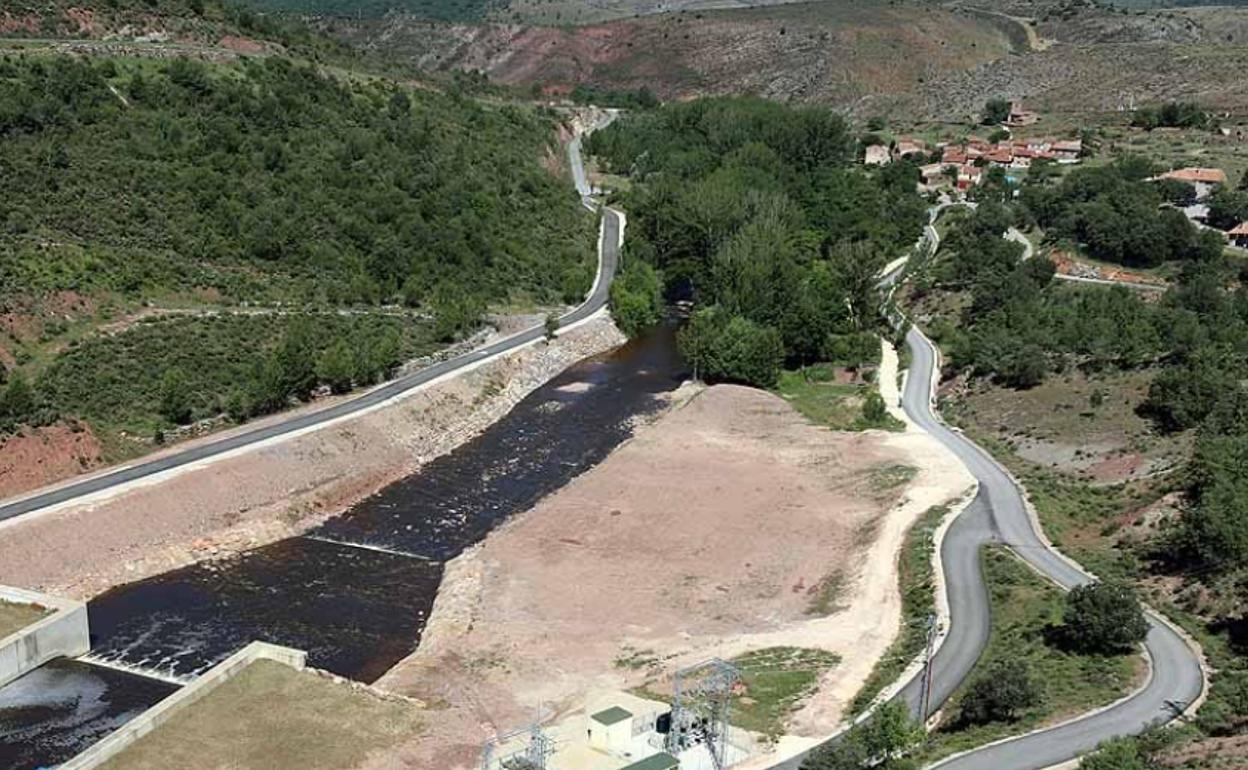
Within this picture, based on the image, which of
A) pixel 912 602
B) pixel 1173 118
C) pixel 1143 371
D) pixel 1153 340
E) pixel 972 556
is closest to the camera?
pixel 912 602

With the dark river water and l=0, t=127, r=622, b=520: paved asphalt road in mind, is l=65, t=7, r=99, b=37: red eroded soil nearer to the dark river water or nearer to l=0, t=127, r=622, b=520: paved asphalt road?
l=0, t=127, r=622, b=520: paved asphalt road

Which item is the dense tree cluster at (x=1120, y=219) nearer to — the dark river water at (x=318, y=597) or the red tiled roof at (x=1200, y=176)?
the red tiled roof at (x=1200, y=176)

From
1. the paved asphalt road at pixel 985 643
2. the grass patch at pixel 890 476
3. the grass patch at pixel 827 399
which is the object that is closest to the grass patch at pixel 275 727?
the paved asphalt road at pixel 985 643

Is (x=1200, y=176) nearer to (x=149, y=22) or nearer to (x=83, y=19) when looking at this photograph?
(x=149, y=22)

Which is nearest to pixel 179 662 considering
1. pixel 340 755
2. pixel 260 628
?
pixel 260 628

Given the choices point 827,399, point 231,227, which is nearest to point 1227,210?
point 827,399

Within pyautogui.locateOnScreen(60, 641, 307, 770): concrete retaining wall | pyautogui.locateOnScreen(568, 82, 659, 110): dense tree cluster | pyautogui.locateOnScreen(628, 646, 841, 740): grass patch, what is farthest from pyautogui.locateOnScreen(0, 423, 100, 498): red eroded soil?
pyautogui.locateOnScreen(568, 82, 659, 110): dense tree cluster
